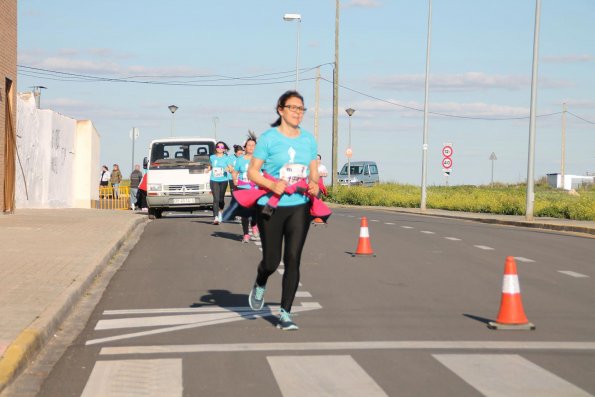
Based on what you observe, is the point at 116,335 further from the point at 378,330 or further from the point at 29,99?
the point at 29,99

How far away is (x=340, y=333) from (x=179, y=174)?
21450mm

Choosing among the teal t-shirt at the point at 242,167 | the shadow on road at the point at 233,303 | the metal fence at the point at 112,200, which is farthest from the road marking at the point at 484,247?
the metal fence at the point at 112,200

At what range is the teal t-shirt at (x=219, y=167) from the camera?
76.4 feet

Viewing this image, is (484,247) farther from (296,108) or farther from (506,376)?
(506,376)

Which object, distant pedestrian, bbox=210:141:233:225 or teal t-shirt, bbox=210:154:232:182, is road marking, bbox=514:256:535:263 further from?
teal t-shirt, bbox=210:154:232:182

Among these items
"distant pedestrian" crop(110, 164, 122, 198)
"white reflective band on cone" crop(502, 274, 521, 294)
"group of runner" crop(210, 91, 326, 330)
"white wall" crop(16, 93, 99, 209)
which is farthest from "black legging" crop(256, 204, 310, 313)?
"distant pedestrian" crop(110, 164, 122, 198)

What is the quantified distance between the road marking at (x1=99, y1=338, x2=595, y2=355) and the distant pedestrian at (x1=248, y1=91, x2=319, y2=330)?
32.1 inches

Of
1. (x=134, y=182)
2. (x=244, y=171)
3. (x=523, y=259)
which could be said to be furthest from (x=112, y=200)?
(x=523, y=259)

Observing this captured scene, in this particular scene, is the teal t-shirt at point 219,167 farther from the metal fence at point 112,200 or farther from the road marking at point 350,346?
the metal fence at point 112,200

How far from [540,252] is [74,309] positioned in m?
10.3

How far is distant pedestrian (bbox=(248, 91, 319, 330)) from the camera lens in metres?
9.55

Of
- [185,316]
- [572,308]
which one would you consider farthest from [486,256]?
[185,316]

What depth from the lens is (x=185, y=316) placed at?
10750mm

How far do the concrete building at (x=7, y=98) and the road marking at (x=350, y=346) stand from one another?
2037cm
